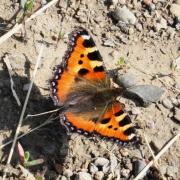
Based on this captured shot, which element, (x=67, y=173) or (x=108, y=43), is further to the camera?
(x=108, y=43)

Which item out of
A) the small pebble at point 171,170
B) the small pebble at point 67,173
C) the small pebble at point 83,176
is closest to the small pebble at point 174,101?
the small pebble at point 171,170

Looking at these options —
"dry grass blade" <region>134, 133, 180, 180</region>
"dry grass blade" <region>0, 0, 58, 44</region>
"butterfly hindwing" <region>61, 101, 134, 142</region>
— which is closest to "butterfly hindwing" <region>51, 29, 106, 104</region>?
"butterfly hindwing" <region>61, 101, 134, 142</region>

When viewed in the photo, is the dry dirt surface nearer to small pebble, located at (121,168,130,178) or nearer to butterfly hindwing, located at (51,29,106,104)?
small pebble, located at (121,168,130,178)

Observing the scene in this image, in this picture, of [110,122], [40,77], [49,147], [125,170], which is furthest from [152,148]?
[40,77]

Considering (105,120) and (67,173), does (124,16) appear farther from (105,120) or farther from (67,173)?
(67,173)

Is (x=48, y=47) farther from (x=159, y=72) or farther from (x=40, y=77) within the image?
(x=159, y=72)

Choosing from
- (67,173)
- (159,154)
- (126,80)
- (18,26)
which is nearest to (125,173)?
(159,154)
